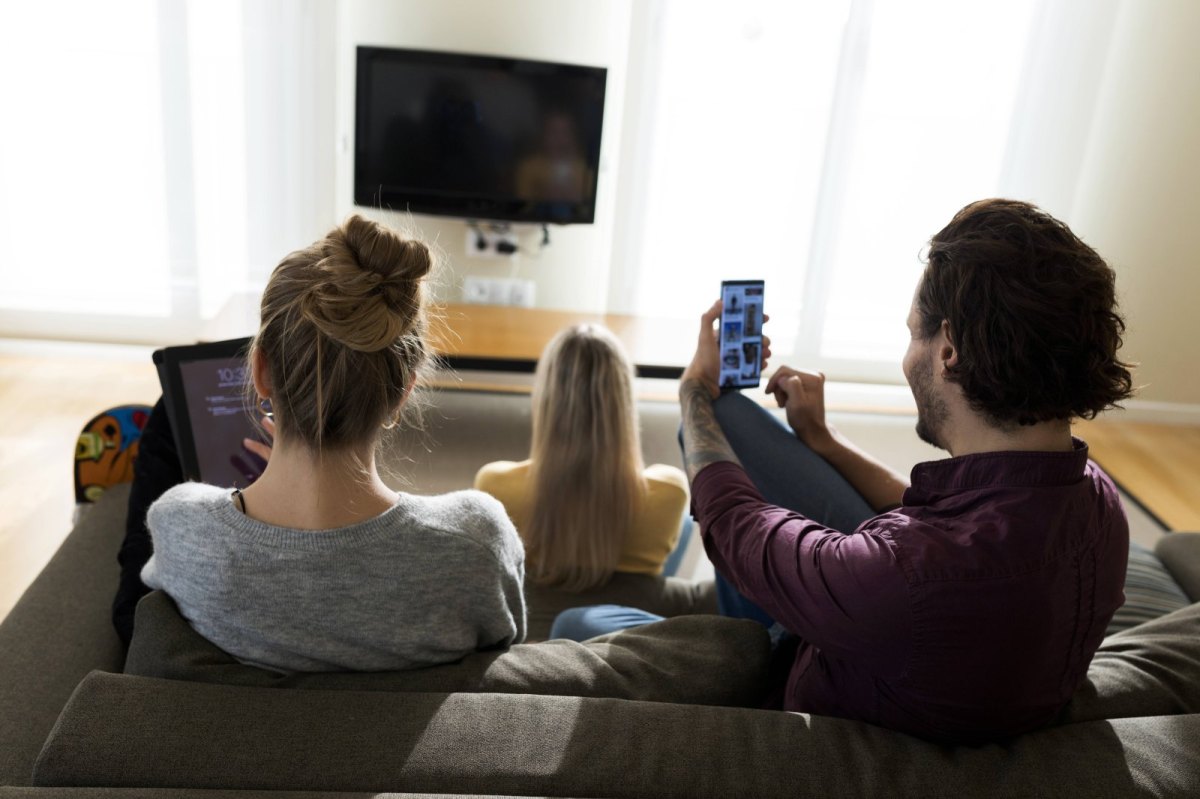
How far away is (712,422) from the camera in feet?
5.38

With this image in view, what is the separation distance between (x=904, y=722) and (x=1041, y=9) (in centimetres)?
394

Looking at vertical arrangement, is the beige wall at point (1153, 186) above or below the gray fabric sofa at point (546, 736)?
above

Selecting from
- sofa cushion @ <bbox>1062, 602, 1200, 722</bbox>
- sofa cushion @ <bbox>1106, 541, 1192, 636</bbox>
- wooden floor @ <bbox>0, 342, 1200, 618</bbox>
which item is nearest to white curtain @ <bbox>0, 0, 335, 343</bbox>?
wooden floor @ <bbox>0, 342, 1200, 618</bbox>

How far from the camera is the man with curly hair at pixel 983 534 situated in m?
1.09

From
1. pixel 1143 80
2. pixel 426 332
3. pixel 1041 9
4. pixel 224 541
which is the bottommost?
pixel 224 541

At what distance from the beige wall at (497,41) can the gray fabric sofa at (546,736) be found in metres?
2.98

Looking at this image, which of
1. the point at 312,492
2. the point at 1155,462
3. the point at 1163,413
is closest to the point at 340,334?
the point at 312,492

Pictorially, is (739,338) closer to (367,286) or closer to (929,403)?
(929,403)

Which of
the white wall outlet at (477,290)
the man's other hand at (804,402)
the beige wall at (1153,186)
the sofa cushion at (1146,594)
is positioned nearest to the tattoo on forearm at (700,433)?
the man's other hand at (804,402)

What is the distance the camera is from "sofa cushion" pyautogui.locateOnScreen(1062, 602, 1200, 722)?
1230 mm

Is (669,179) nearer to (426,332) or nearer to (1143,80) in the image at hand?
(1143,80)

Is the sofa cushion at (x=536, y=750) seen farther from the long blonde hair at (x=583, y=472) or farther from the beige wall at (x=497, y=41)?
the beige wall at (x=497, y=41)

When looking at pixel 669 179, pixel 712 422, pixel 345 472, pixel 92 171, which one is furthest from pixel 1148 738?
pixel 92 171

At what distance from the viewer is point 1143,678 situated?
1276 mm
